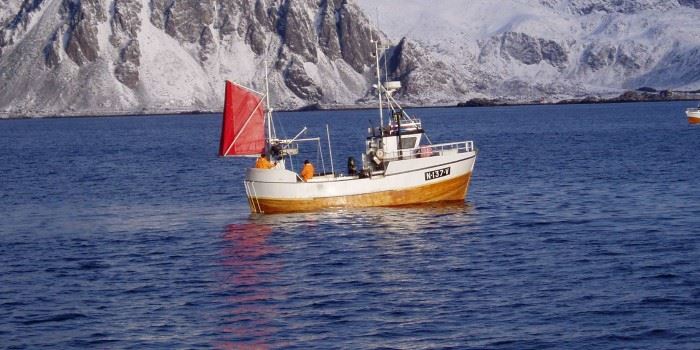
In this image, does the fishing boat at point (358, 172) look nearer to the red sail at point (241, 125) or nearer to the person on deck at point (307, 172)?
the red sail at point (241, 125)

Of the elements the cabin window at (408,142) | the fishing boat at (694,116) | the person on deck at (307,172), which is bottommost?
the fishing boat at (694,116)

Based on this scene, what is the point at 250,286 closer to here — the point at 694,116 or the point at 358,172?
the point at 358,172

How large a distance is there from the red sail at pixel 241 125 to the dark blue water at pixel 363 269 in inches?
136

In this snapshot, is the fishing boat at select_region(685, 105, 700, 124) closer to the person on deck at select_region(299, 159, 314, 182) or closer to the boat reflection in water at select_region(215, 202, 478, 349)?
the boat reflection in water at select_region(215, 202, 478, 349)

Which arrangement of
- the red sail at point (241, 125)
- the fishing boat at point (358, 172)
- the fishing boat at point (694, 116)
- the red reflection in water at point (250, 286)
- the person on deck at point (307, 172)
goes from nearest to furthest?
the red reflection in water at point (250, 286)
the person on deck at point (307, 172)
the fishing boat at point (358, 172)
the red sail at point (241, 125)
the fishing boat at point (694, 116)

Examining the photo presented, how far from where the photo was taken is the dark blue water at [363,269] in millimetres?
38031

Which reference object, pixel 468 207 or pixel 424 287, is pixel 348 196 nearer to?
pixel 468 207

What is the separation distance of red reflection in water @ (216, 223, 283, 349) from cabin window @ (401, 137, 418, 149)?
32.2 feet

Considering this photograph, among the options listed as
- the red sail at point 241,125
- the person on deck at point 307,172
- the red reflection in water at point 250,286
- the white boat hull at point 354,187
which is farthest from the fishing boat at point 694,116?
the red reflection in water at point 250,286

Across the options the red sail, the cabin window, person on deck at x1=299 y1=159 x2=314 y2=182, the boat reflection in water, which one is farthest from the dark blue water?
the cabin window

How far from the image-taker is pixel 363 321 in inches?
1545

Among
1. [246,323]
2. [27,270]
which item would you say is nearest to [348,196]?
[27,270]

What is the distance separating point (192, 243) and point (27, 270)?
865cm

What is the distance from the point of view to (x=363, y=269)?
158 ft
